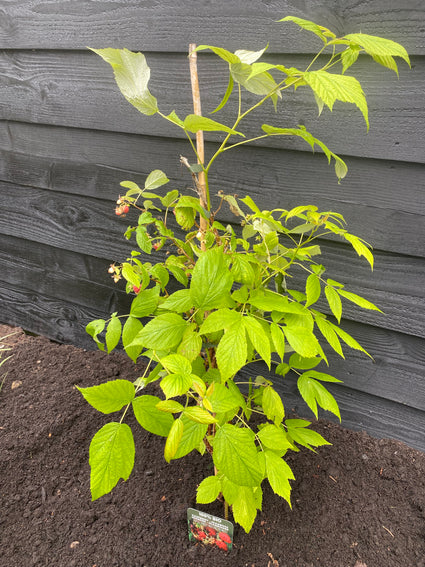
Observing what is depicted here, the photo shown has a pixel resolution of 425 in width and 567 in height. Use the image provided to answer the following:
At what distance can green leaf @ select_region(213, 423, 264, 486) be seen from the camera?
25.0 inches

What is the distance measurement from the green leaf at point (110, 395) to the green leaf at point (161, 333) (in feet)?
0.25

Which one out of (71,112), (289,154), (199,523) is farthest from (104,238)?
(199,523)

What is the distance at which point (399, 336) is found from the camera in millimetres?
1261

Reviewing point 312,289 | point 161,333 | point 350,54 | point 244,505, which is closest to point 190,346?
point 161,333

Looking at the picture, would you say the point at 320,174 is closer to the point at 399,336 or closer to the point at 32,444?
the point at 399,336

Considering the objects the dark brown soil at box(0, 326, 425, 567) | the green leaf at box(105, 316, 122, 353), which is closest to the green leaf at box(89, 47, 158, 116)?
the green leaf at box(105, 316, 122, 353)

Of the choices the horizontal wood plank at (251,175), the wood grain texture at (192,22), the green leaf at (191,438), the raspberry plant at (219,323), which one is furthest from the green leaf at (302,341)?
the wood grain texture at (192,22)

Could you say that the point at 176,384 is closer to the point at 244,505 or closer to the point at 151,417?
the point at 151,417

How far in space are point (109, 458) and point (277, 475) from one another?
0.36 m

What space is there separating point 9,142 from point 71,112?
15.0 inches

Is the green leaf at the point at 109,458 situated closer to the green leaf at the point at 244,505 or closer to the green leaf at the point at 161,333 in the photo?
the green leaf at the point at 161,333

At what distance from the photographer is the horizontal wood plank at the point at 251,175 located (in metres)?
1.10

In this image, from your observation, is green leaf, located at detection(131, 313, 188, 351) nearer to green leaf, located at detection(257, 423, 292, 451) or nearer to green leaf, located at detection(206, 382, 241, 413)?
green leaf, located at detection(206, 382, 241, 413)

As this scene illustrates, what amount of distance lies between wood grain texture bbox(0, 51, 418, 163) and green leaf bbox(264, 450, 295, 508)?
2.57 ft
